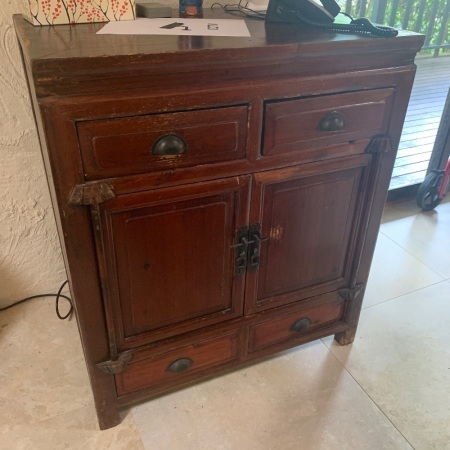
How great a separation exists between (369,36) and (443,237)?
4.55ft

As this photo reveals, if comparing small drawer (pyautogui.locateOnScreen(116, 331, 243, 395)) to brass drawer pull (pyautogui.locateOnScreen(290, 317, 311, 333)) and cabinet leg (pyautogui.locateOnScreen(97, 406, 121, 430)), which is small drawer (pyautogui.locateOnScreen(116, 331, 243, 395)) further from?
brass drawer pull (pyautogui.locateOnScreen(290, 317, 311, 333))

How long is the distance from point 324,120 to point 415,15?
125cm

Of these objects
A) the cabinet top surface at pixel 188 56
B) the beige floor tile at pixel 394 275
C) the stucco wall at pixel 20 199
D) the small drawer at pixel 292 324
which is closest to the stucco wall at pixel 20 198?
the stucco wall at pixel 20 199

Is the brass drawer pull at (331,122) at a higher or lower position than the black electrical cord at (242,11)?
lower

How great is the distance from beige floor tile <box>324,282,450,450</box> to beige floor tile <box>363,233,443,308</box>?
0.04 meters

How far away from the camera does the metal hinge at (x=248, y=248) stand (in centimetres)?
109

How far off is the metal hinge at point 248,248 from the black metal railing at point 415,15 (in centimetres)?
116

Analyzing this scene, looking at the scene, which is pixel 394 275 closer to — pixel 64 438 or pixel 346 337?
pixel 346 337

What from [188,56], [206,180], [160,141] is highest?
[188,56]

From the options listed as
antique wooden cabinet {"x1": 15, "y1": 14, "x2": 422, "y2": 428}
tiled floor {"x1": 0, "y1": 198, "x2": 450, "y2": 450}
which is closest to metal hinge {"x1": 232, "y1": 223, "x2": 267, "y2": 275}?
antique wooden cabinet {"x1": 15, "y1": 14, "x2": 422, "y2": 428}

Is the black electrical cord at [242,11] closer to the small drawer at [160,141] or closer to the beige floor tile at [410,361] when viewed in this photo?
the small drawer at [160,141]

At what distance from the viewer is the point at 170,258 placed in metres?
1.05

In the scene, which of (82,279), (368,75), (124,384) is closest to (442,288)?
(368,75)

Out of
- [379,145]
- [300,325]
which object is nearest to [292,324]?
[300,325]
